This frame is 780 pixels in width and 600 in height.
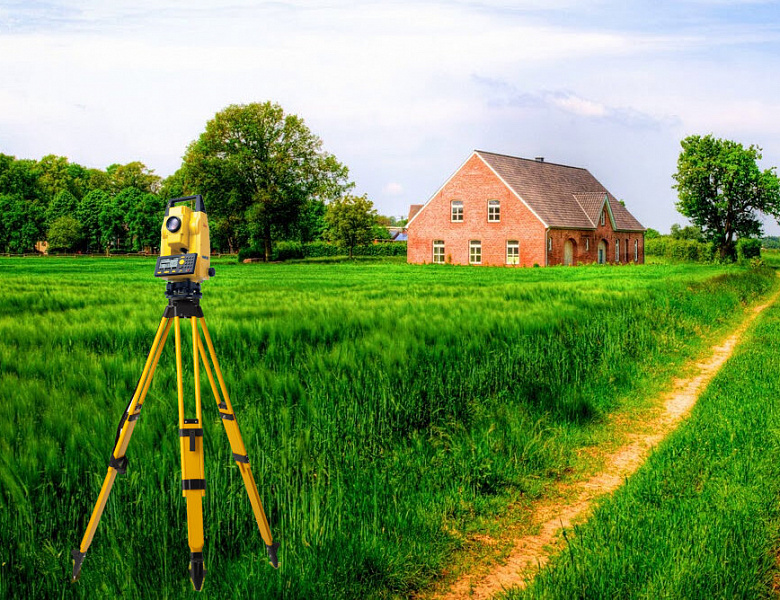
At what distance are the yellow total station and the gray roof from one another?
55362mm

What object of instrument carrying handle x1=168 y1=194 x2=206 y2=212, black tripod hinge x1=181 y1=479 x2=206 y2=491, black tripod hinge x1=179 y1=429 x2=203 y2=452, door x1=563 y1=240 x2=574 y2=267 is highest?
door x1=563 y1=240 x2=574 y2=267

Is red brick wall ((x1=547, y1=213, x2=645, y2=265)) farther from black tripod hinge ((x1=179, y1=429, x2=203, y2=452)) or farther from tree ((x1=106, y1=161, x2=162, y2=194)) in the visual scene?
black tripod hinge ((x1=179, y1=429, x2=203, y2=452))

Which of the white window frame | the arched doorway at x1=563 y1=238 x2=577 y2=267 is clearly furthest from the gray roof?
the white window frame

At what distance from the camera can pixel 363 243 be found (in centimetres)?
7838

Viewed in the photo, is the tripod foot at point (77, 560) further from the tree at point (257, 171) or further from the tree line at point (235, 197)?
the tree at point (257, 171)

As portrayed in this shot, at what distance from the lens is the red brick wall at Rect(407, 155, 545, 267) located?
5719 centimetres

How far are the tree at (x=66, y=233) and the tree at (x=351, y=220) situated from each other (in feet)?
87.0

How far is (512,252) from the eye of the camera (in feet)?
191

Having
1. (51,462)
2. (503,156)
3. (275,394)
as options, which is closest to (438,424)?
(275,394)

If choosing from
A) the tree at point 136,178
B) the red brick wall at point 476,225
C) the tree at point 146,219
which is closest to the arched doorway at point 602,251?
the red brick wall at point 476,225

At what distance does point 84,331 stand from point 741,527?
7.76 metres

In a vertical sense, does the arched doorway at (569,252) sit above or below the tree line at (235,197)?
below

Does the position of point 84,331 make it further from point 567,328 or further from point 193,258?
point 567,328

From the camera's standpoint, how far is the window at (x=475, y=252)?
59781 mm
